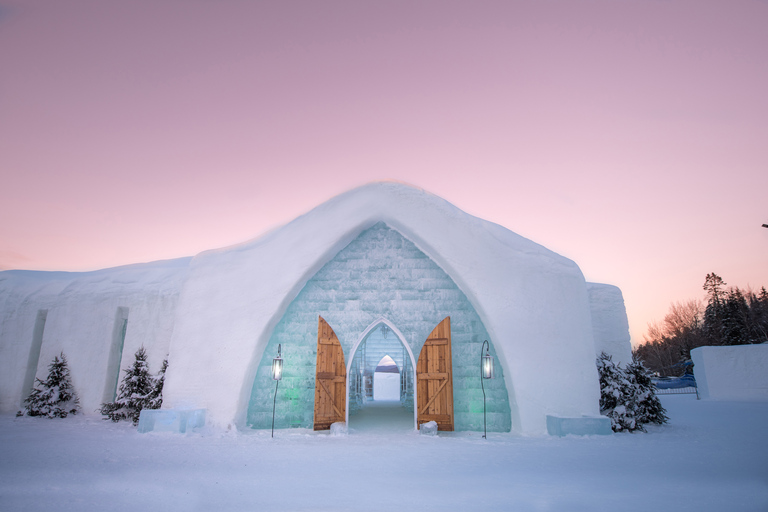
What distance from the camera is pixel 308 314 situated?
33.5ft

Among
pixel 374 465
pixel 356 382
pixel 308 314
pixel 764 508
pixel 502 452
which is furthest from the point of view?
pixel 356 382

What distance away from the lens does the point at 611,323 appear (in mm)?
12242

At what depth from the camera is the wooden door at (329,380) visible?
945 centimetres

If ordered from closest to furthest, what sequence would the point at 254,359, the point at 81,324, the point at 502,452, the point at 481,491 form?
1. the point at 481,491
2. the point at 502,452
3. the point at 254,359
4. the point at 81,324

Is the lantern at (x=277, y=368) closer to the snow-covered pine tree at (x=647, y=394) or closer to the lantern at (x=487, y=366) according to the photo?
the lantern at (x=487, y=366)

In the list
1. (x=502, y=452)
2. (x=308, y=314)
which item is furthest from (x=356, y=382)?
(x=502, y=452)

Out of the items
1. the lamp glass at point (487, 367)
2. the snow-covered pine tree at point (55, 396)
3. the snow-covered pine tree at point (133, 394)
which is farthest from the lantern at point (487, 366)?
the snow-covered pine tree at point (55, 396)

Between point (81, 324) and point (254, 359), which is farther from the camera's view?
point (81, 324)

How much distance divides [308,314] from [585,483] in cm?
685

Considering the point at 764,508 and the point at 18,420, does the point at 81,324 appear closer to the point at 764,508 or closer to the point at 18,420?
the point at 18,420

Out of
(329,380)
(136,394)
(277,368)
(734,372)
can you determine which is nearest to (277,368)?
(277,368)

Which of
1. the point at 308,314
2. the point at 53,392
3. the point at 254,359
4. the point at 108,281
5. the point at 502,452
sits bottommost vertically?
the point at 502,452

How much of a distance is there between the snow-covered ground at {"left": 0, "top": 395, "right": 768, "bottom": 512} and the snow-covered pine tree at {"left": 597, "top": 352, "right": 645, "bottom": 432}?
0.51 metres

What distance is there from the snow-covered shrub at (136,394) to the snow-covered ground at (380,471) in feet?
3.98
